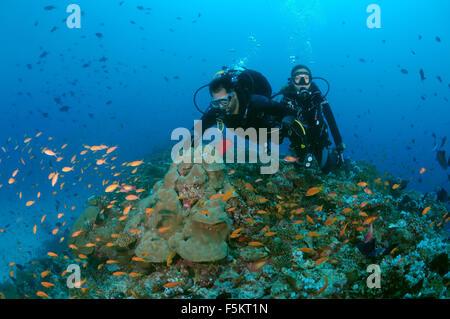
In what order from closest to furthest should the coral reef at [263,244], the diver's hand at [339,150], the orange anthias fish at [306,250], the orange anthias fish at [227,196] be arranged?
the coral reef at [263,244] → the orange anthias fish at [306,250] → the orange anthias fish at [227,196] → the diver's hand at [339,150]

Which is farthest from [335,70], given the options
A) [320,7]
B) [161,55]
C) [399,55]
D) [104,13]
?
[104,13]

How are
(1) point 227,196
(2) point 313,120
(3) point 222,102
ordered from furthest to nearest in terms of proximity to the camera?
(2) point 313,120, (3) point 222,102, (1) point 227,196

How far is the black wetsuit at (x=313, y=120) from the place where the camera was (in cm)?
625

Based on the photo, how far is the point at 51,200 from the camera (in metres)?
25.2

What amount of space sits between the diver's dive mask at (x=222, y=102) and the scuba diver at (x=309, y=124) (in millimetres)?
1521

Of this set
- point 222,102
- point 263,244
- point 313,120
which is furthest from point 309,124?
point 263,244

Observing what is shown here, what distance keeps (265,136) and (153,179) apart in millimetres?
5786

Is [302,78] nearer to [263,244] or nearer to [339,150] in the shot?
[339,150]

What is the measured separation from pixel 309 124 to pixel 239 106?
2490 millimetres

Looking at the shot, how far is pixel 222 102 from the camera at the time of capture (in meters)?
5.52

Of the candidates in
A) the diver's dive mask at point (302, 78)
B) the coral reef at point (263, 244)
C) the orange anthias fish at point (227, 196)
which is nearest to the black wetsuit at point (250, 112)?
the coral reef at point (263, 244)

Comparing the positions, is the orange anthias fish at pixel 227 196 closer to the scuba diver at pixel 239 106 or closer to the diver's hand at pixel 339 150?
the scuba diver at pixel 239 106

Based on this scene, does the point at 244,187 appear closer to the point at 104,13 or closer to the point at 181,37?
the point at 104,13

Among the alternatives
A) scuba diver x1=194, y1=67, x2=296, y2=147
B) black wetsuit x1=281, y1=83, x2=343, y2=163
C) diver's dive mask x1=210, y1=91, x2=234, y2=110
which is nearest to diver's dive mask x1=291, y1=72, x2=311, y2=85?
black wetsuit x1=281, y1=83, x2=343, y2=163
